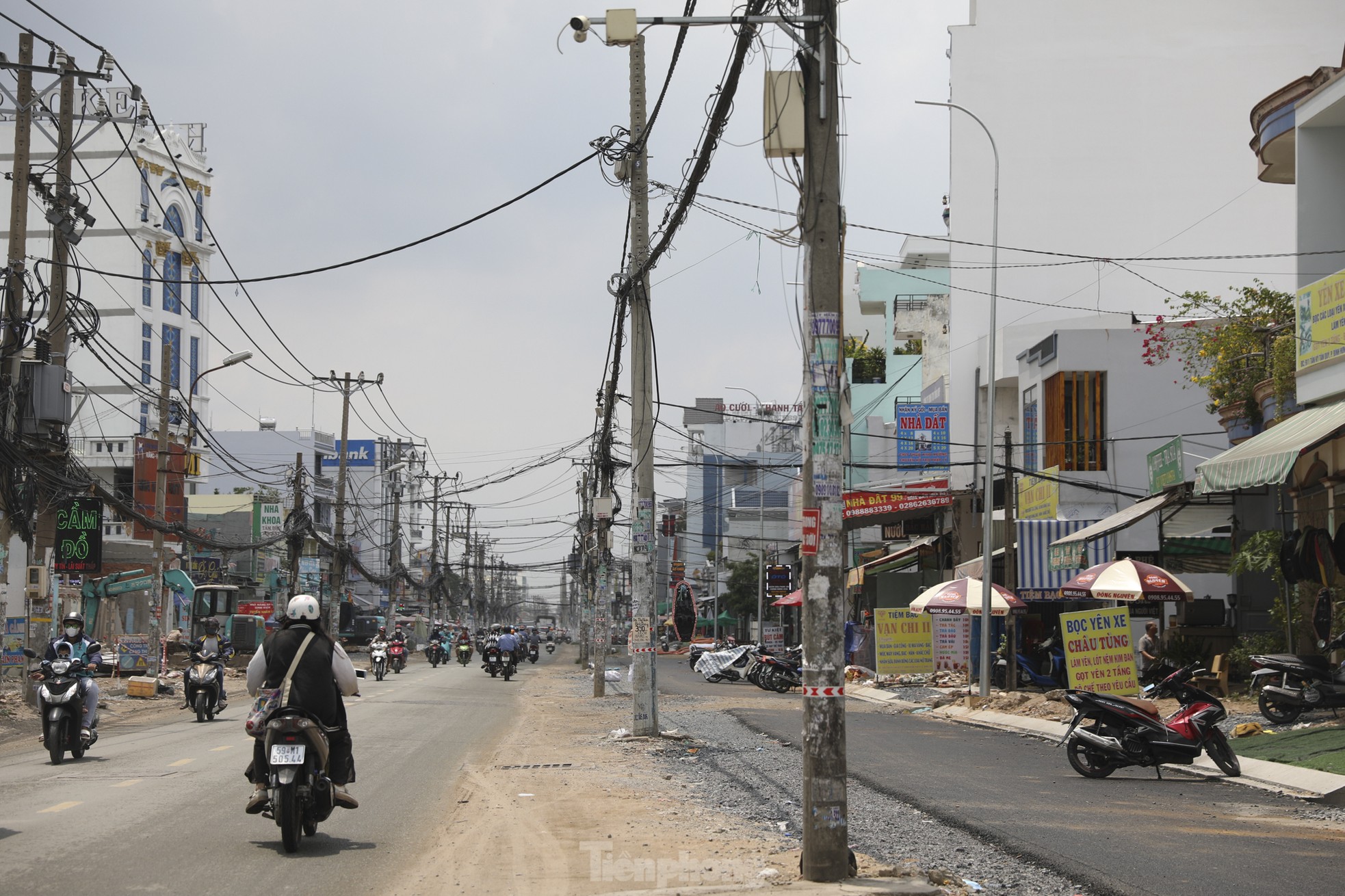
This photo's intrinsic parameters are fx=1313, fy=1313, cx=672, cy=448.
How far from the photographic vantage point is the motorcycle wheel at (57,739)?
47.1 feet

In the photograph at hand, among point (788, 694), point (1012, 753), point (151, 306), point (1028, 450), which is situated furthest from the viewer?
point (151, 306)

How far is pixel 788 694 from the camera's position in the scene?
3569 centimetres

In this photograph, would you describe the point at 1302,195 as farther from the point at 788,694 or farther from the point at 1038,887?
the point at 788,694

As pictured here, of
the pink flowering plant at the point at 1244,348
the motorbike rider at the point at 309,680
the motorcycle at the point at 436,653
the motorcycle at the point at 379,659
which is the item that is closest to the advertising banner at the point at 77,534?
the motorcycle at the point at 379,659

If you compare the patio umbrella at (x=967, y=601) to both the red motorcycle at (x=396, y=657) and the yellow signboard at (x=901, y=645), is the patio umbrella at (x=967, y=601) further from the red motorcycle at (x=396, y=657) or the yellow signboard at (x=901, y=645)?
the red motorcycle at (x=396, y=657)

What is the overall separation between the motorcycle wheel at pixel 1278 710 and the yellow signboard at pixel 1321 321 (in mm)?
4902

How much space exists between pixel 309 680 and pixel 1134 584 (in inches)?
736

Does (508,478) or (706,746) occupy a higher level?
(508,478)

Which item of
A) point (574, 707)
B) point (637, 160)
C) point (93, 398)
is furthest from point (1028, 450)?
point (93, 398)

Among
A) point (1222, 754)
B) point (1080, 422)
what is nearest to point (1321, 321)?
point (1222, 754)

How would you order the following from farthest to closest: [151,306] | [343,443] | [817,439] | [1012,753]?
[151,306]
[343,443]
[1012,753]
[817,439]

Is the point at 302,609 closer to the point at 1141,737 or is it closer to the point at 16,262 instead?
the point at 1141,737

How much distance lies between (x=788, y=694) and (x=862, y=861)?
27.6m

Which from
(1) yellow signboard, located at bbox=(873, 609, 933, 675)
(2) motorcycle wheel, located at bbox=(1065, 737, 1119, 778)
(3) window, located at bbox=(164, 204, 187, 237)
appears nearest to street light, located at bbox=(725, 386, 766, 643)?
(1) yellow signboard, located at bbox=(873, 609, 933, 675)
